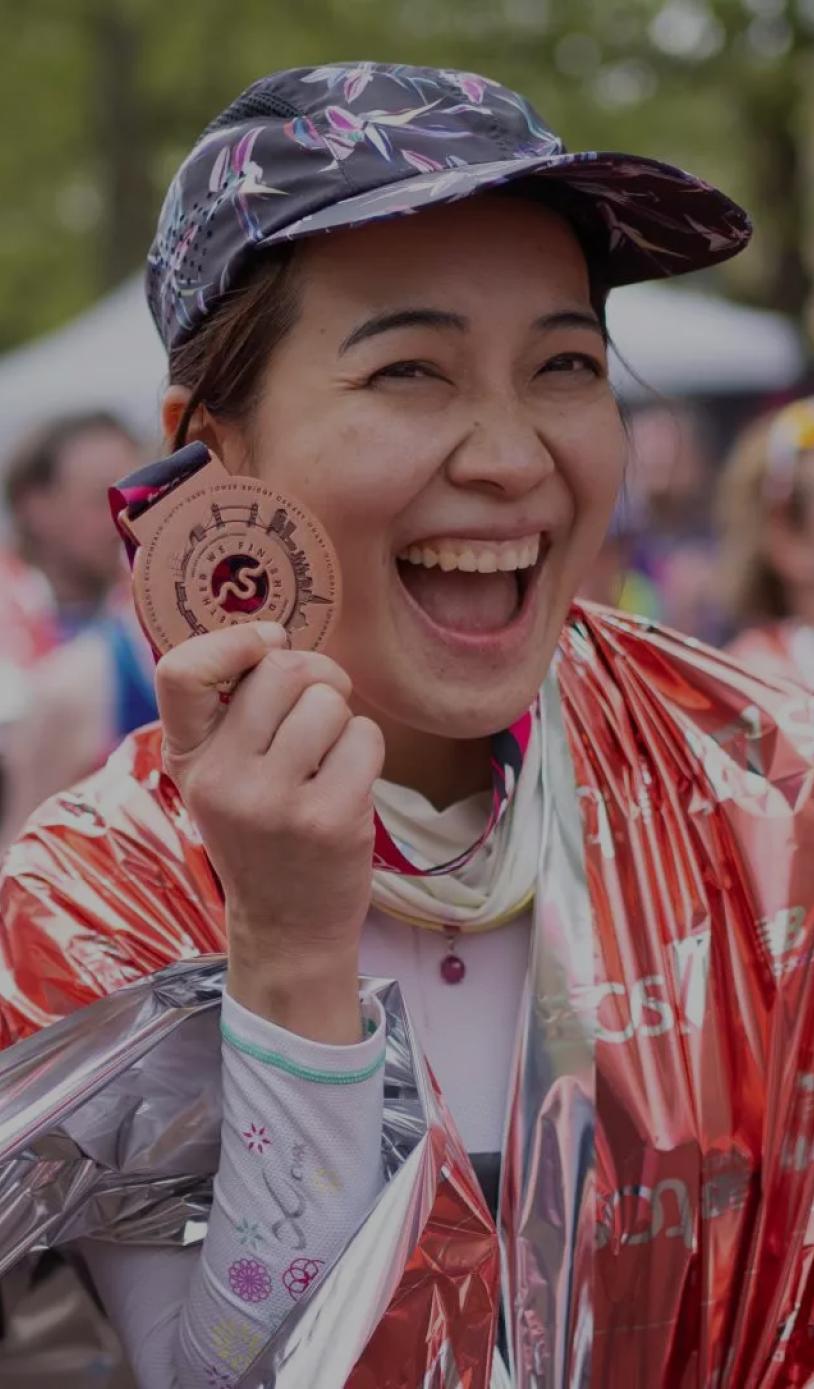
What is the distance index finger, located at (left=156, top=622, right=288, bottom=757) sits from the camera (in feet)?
4.55

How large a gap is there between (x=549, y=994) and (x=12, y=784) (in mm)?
2748

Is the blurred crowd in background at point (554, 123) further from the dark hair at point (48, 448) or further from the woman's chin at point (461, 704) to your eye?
the woman's chin at point (461, 704)

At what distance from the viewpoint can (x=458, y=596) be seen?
1.70 meters

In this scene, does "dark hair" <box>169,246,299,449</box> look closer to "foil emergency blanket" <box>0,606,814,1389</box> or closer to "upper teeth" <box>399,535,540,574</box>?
"upper teeth" <box>399,535,540,574</box>

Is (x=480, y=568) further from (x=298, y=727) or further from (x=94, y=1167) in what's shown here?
(x=94, y=1167)

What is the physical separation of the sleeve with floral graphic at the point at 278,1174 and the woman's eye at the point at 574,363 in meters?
0.65

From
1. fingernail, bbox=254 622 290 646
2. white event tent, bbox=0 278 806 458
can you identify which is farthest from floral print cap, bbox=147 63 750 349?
white event tent, bbox=0 278 806 458

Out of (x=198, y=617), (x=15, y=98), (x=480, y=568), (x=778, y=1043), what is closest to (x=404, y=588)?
(x=480, y=568)

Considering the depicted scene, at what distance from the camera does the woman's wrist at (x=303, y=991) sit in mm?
1459

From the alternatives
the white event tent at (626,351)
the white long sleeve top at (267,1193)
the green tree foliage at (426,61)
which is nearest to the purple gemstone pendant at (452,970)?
the white long sleeve top at (267,1193)

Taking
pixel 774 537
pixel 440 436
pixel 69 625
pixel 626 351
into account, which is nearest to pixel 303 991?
pixel 440 436

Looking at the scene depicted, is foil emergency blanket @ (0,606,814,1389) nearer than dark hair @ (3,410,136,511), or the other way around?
foil emergency blanket @ (0,606,814,1389)

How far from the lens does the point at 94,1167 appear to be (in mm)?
1609

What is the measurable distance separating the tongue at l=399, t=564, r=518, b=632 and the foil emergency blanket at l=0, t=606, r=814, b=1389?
0.73 ft
